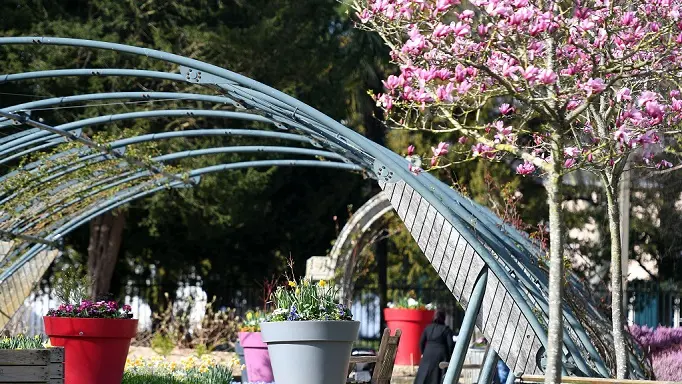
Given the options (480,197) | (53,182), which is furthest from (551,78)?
(480,197)

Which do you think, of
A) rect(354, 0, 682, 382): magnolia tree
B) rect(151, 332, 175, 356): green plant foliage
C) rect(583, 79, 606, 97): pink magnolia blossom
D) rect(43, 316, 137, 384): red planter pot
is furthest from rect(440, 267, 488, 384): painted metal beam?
rect(151, 332, 175, 356): green plant foliage

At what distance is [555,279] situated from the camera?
17.0 ft

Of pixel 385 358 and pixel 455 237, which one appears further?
pixel 385 358

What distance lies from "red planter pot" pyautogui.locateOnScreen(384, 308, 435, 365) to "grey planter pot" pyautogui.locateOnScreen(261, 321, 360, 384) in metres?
8.68

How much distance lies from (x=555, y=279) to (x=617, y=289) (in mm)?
2353

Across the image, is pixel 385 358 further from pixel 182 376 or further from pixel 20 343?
pixel 20 343

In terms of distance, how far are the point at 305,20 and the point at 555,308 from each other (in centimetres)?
1606

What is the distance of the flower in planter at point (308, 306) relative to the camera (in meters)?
7.52

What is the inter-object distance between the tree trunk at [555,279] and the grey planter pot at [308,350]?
8.10 ft

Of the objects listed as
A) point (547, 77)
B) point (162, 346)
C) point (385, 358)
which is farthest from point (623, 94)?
point (162, 346)

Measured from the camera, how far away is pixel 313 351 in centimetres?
741

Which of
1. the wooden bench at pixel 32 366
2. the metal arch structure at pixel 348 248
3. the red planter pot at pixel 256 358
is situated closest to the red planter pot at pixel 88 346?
the wooden bench at pixel 32 366

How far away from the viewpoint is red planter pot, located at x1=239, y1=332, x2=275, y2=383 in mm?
10703

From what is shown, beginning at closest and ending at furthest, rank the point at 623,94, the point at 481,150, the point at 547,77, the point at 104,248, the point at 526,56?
the point at 547,77 → the point at 526,56 → the point at 481,150 → the point at 623,94 → the point at 104,248
